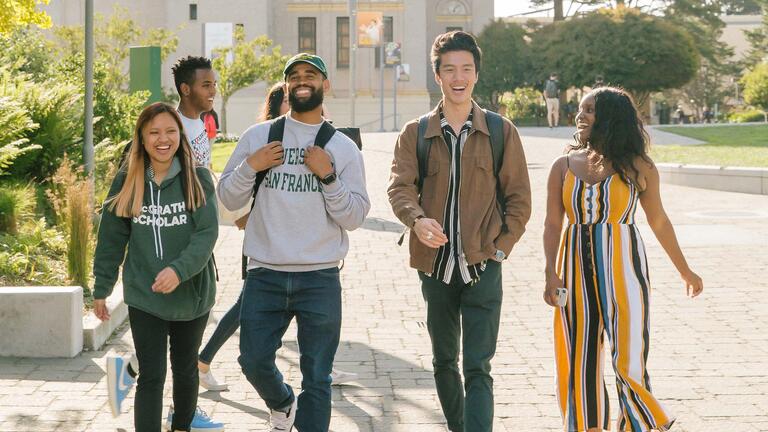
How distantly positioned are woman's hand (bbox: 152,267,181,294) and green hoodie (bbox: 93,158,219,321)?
0.15 ft

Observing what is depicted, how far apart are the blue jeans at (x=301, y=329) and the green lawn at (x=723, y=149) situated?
1664 cm

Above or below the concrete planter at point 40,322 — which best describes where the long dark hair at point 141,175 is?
above

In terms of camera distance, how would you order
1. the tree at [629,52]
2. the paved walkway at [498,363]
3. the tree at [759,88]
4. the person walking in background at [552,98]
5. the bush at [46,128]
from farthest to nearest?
the tree at [759,88] → the tree at [629,52] → the person walking in background at [552,98] → the bush at [46,128] → the paved walkway at [498,363]

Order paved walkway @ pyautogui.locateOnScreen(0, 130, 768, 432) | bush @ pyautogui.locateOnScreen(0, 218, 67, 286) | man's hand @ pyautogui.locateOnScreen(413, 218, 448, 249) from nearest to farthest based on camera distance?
man's hand @ pyautogui.locateOnScreen(413, 218, 448, 249)
paved walkway @ pyautogui.locateOnScreen(0, 130, 768, 432)
bush @ pyautogui.locateOnScreen(0, 218, 67, 286)

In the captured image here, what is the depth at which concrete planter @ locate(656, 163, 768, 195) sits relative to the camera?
18406mm

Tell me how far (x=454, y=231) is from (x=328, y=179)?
61 cm

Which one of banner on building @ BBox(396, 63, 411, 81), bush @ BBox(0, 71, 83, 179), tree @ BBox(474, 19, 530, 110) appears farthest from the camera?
banner on building @ BBox(396, 63, 411, 81)

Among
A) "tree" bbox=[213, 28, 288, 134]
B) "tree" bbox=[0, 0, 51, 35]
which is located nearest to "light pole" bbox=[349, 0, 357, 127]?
"tree" bbox=[213, 28, 288, 134]

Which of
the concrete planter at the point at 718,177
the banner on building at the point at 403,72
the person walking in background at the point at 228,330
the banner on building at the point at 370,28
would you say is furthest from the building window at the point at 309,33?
the person walking in background at the point at 228,330

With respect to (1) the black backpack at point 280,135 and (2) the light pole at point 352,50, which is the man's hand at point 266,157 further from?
(2) the light pole at point 352,50

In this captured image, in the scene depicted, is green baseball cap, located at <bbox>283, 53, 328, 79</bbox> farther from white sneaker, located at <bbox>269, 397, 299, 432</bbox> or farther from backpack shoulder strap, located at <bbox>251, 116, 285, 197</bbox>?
white sneaker, located at <bbox>269, 397, 299, 432</bbox>

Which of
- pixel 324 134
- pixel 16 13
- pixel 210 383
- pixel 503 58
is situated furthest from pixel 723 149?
pixel 503 58

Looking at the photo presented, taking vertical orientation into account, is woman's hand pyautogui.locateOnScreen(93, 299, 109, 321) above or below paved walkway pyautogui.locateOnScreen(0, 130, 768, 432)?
above

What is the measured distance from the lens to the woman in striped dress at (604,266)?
195 inches
